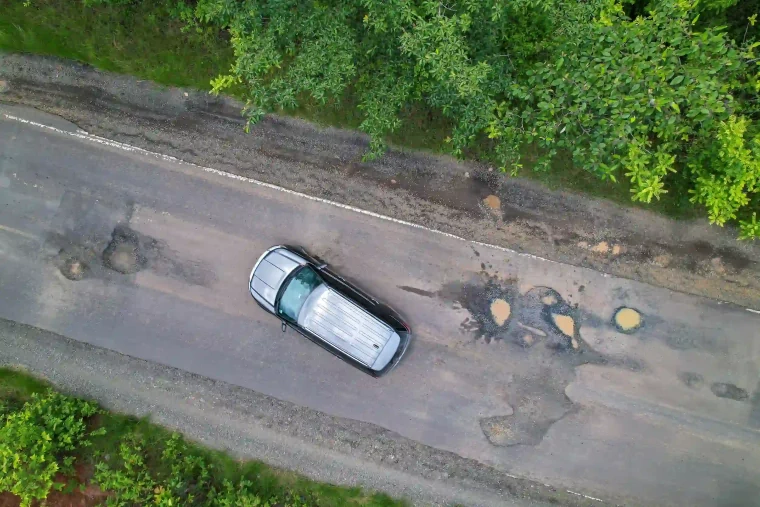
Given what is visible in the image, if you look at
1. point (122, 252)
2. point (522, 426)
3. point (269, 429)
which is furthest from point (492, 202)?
point (122, 252)

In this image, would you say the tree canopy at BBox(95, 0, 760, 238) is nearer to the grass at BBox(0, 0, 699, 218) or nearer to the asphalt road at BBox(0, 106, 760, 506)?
the grass at BBox(0, 0, 699, 218)

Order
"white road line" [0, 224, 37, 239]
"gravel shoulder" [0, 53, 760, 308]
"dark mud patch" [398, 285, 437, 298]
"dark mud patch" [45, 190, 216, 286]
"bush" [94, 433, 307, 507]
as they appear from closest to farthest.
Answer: "bush" [94, 433, 307, 507] → "gravel shoulder" [0, 53, 760, 308] → "dark mud patch" [398, 285, 437, 298] → "dark mud patch" [45, 190, 216, 286] → "white road line" [0, 224, 37, 239]

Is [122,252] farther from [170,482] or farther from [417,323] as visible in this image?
[417,323]

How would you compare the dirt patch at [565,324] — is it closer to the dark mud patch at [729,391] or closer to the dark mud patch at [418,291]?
the dark mud patch at [418,291]

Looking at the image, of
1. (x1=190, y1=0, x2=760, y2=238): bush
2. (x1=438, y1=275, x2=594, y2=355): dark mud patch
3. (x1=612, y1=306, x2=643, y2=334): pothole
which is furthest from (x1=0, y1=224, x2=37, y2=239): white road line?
(x1=612, y1=306, x2=643, y2=334): pothole

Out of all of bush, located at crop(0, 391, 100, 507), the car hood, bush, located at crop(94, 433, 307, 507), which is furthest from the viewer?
the car hood
